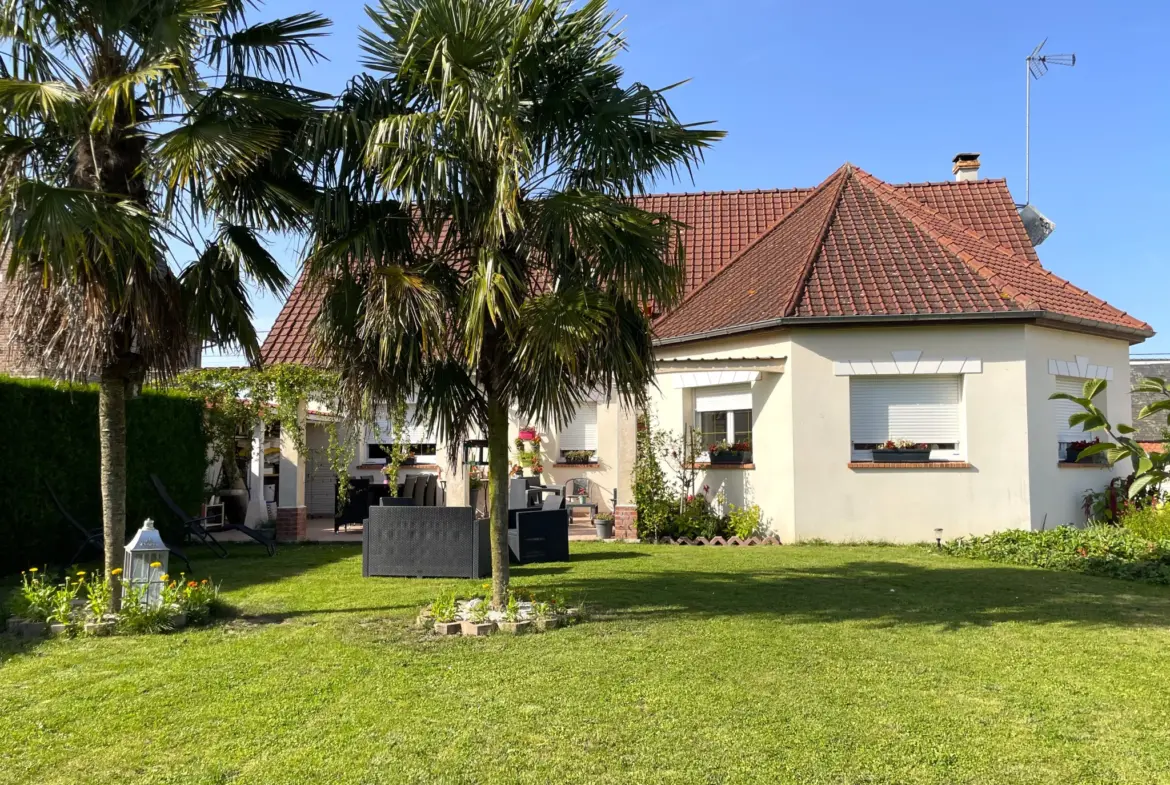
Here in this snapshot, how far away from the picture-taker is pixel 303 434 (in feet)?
44.5

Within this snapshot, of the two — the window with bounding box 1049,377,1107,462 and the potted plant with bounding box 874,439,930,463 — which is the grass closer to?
the potted plant with bounding box 874,439,930,463

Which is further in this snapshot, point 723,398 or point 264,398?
point 723,398

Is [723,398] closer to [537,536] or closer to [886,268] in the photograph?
[886,268]

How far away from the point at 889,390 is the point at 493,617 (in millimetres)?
8335

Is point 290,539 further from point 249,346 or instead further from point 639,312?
point 639,312

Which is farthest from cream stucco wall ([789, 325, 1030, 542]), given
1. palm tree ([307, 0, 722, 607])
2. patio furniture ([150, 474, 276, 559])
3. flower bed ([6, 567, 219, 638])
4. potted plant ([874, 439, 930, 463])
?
flower bed ([6, 567, 219, 638])

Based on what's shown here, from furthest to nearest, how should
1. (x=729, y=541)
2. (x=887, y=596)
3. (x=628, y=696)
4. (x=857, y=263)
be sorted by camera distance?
(x=857, y=263) < (x=729, y=541) < (x=887, y=596) < (x=628, y=696)

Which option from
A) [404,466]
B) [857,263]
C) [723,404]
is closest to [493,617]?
[723,404]

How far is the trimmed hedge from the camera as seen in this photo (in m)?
9.42

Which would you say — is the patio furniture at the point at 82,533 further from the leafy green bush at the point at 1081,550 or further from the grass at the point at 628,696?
the leafy green bush at the point at 1081,550

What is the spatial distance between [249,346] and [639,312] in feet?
11.2

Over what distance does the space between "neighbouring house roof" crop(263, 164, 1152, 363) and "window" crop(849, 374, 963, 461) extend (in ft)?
3.57

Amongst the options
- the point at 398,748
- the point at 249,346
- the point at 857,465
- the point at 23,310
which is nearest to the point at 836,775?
the point at 398,748

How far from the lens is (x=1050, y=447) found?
41.8 ft
